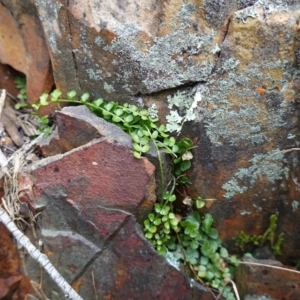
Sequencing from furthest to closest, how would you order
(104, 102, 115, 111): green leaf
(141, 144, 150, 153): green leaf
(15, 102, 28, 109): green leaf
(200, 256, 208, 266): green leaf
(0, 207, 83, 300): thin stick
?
1. (15, 102, 28, 109): green leaf
2. (200, 256, 208, 266): green leaf
3. (104, 102, 115, 111): green leaf
4. (141, 144, 150, 153): green leaf
5. (0, 207, 83, 300): thin stick

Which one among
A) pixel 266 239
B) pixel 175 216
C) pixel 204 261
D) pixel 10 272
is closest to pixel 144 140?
pixel 175 216

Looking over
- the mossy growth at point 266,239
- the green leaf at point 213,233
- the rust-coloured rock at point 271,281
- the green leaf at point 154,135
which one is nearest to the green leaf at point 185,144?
the green leaf at point 154,135

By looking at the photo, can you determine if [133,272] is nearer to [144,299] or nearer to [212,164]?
[144,299]

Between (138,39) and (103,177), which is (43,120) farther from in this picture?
(138,39)

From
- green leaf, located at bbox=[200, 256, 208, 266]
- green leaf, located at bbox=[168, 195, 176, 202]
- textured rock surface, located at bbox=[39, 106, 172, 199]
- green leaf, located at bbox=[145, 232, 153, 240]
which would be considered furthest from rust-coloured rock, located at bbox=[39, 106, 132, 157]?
green leaf, located at bbox=[200, 256, 208, 266]

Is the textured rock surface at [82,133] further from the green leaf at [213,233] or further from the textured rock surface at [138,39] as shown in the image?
the green leaf at [213,233]

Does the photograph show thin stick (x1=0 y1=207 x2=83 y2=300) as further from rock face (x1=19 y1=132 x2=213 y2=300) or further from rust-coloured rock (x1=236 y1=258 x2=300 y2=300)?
rust-coloured rock (x1=236 y1=258 x2=300 y2=300)
